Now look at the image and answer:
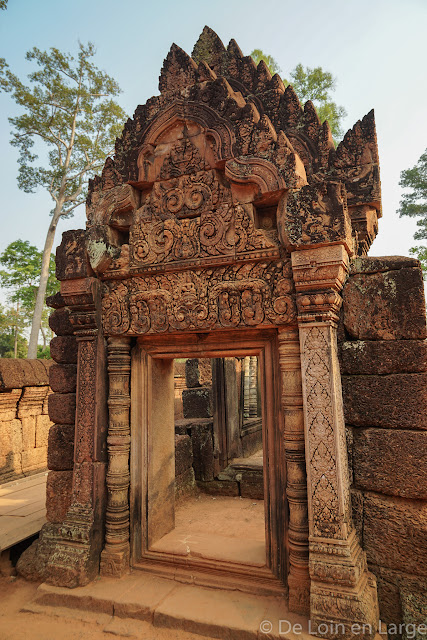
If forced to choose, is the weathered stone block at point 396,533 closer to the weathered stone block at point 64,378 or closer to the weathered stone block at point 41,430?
the weathered stone block at point 64,378

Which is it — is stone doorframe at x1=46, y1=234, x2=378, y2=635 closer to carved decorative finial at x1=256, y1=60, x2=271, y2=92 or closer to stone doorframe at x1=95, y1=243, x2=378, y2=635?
stone doorframe at x1=95, y1=243, x2=378, y2=635

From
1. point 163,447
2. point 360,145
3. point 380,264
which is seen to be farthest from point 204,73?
point 163,447

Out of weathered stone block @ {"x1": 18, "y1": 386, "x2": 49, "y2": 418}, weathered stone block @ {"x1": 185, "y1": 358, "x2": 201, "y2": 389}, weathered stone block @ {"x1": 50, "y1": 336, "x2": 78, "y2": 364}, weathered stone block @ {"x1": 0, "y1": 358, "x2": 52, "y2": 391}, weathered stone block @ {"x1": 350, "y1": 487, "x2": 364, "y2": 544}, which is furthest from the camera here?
weathered stone block @ {"x1": 185, "y1": 358, "x2": 201, "y2": 389}

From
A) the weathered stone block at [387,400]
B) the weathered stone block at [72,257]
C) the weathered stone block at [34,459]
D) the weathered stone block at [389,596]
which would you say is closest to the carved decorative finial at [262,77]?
the weathered stone block at [72,257]

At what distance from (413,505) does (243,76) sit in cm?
444

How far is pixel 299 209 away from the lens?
3180mm

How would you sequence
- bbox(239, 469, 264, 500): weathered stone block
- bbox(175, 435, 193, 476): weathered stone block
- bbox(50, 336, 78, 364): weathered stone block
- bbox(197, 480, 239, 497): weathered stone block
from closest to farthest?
bbox(50, 336, 78, 364): weathered stone block
bbox(175, 435, 193, 476): weathered stone block
bbox(239, 469, 264, 500): weathered stone block
bbox(197, 480, 239, 497): weathered stone block

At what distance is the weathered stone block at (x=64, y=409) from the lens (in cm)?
398

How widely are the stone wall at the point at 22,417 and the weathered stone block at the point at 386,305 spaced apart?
6165mm

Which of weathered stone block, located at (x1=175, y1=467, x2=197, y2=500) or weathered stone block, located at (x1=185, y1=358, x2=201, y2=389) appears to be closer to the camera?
weathered stone block, located at (x1=175, y1=467, x2=197, y2=500)

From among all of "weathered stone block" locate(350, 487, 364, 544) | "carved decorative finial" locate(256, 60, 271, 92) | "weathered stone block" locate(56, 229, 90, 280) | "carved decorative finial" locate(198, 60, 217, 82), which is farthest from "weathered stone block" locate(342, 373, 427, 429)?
"carved decorative finial" locate(256, 60, 271, 92)

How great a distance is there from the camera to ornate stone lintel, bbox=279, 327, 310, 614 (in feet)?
9.71

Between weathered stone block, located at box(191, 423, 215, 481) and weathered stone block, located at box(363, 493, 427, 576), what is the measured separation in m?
4.14

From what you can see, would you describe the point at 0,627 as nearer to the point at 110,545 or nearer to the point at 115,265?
the point at 110,545
